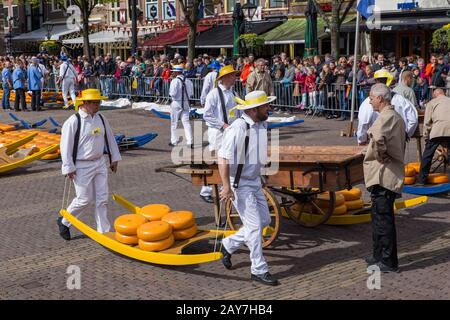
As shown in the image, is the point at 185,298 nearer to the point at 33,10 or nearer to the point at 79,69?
the point at 79,69

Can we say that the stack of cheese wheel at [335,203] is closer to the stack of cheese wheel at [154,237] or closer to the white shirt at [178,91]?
the stack of cheese wheel at [154,237]

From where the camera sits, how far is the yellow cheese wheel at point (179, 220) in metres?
7.55

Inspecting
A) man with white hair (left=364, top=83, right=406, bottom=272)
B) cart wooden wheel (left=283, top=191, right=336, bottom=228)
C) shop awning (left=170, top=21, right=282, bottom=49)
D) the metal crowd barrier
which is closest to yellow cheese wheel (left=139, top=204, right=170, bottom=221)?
cart wooden wheel (left=283, top=191, right=336, bottom=228)

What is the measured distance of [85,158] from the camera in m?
8.09

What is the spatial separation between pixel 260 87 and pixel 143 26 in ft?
97.6

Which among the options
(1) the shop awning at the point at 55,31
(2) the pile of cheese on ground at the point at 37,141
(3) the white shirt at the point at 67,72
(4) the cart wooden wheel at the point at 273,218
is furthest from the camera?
(1) the shop awning at the point at 55,31

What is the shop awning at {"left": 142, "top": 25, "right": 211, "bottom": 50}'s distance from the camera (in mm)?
38781

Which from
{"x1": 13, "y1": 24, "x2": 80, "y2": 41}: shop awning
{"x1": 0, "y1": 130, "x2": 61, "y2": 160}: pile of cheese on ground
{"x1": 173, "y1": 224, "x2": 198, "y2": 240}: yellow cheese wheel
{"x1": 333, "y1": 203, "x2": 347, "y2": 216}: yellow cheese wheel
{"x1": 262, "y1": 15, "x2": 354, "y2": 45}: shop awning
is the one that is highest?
{"x1": 13, "y1": 24, "x2": 80, "y2": 41}: shop awning

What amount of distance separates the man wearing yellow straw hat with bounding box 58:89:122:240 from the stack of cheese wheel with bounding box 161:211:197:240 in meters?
1.01

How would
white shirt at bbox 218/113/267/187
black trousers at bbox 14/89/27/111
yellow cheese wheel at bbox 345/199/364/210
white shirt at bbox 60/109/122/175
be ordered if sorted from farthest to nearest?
black trousers at bbox 14/89/27/111, yellow cheese wheel at bbox 345/199/364/210, white shirt at bbox 60/109/122/175, white shirt at bbox 218/113/267/187

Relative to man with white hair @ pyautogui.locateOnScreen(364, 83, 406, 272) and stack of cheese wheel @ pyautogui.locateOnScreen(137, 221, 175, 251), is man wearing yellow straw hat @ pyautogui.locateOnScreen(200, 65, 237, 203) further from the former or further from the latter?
man with white hair @ pyautogui.locateOnScreen(364, 83, 406, 272)

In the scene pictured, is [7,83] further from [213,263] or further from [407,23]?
[213,263]

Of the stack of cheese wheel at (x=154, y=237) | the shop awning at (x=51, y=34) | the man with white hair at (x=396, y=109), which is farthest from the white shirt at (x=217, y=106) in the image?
the shop awning at (x=51, y=34)

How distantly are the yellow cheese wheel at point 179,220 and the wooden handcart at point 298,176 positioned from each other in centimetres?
38
